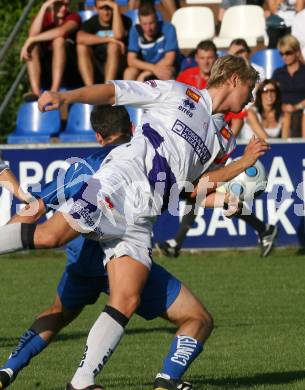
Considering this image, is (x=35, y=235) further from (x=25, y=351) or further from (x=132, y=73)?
(x=132, y=73)

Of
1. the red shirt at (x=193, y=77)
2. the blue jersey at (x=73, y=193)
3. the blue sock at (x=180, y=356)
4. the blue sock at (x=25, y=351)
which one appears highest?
the blue jersey at (x=73, y=193)

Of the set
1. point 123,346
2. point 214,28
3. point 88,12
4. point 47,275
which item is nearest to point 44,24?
point 88,12

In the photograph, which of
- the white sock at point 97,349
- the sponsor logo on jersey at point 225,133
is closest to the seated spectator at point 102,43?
the sponsor logo on jersey at point 225,133

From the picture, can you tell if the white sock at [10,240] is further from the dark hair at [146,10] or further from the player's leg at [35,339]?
the dark hair at [146,10]

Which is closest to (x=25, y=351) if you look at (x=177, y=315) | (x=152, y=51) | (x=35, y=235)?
A: (x=177, y=315)

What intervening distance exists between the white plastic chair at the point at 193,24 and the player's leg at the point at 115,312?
39.7ft

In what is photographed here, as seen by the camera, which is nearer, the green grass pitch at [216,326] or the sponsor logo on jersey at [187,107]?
the sponsor logo on jersey at [187,107]

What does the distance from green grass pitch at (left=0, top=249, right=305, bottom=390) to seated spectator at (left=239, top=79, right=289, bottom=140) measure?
5.29 feet

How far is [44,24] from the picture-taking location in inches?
634

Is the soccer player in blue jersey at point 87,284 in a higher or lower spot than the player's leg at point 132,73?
higher

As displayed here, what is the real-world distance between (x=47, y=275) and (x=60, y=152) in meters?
1.92

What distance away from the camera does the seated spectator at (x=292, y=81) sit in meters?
15.2

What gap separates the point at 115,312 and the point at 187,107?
121 cm

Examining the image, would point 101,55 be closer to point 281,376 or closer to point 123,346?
point 123,346
